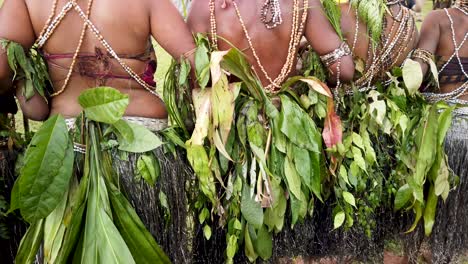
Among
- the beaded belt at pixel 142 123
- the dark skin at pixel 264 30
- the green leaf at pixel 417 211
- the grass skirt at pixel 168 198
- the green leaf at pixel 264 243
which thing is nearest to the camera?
the beaded belt at pixel 142 123

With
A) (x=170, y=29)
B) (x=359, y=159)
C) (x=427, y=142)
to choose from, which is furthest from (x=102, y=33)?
(x=427, y=142)

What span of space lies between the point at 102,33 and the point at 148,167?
0.55m

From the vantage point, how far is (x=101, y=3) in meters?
2.02

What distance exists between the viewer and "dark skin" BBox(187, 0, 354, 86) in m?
2.29

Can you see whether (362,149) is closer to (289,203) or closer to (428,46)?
(289,203)

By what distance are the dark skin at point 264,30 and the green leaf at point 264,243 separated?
2.30 feet

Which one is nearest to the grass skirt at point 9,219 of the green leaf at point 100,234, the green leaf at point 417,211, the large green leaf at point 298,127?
the green leaf at point 100,234

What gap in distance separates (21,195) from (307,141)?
43.9 inches

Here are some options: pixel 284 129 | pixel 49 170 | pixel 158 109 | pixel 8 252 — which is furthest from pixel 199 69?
pixel 8 252

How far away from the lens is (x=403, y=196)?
101 inches

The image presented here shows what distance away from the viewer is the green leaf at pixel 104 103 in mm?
1894

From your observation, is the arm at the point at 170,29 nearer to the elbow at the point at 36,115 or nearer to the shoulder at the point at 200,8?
the shoulder at the point at 200,8

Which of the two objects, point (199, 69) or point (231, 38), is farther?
point (231, 38)

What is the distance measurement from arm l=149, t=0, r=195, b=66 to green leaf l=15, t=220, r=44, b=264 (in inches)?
33.1
